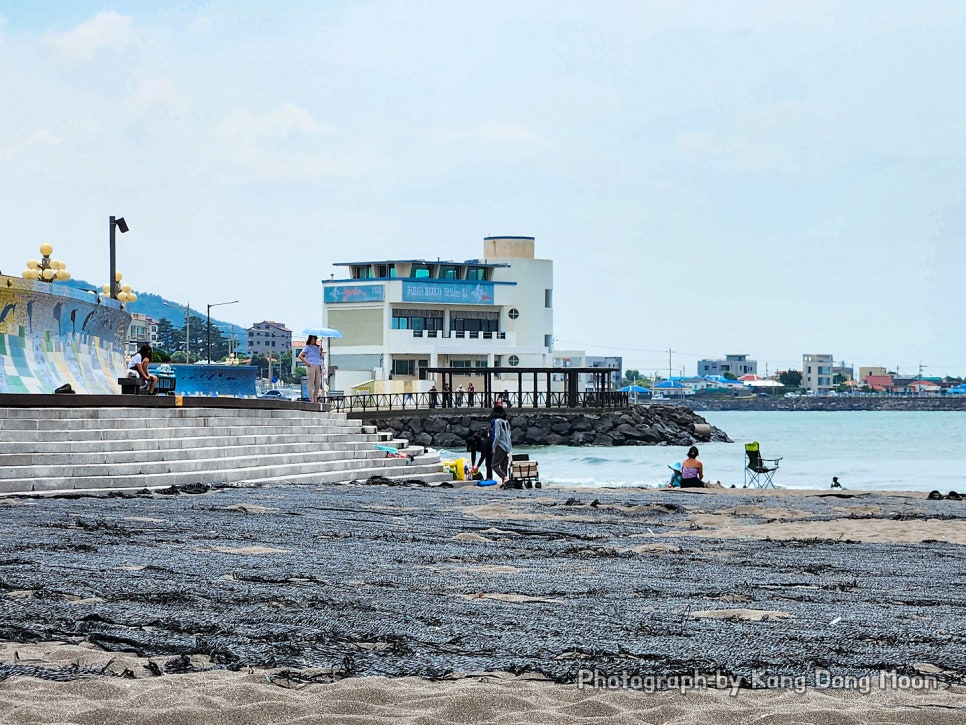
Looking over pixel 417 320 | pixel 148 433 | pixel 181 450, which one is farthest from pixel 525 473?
pixel 417 320

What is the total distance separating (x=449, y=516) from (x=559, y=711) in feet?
27.6

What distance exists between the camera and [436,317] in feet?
246

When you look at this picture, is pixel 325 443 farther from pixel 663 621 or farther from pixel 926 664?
pixel 926 664

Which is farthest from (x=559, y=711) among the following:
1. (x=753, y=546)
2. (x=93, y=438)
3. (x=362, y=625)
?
(x=93, y=438)

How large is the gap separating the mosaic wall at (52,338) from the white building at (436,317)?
145 feet

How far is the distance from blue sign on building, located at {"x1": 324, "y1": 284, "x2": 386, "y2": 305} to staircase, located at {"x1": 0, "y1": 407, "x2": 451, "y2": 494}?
1999 inches

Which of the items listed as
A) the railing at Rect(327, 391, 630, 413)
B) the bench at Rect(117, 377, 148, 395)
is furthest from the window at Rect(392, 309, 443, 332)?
the bench at Rect(117, 377, 148, 395)

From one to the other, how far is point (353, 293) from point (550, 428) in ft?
62.4

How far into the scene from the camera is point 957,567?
388 inches

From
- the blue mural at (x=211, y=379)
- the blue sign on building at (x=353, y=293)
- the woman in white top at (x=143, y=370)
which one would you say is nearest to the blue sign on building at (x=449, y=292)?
the blue sign on building at (x=353, y=293)

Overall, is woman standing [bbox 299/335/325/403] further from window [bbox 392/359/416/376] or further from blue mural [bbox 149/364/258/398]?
window [bbox 392/359/416/376]

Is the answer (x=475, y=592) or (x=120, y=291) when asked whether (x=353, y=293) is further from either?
(x=475, y=592)

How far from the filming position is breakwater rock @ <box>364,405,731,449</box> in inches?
2276

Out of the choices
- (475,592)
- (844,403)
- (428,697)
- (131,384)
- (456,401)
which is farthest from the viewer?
(844,403)
